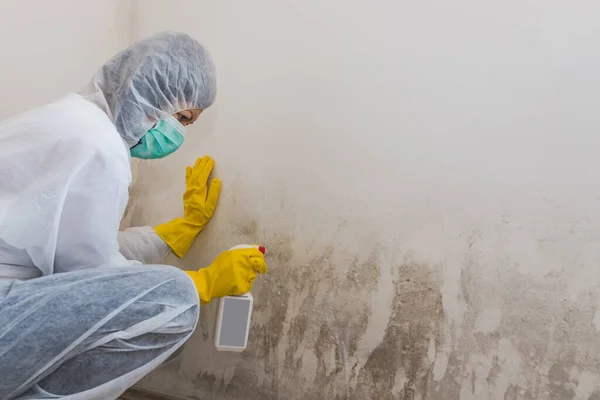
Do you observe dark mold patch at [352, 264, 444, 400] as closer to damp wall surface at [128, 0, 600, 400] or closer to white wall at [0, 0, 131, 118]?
damp wall surface at [128, 0, 600, 400]

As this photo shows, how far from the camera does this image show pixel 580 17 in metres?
1.11

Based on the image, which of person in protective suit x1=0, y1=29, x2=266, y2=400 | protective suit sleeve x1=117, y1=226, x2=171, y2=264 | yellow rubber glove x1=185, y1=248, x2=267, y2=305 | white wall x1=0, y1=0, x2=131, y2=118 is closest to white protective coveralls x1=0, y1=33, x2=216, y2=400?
person in protective suit x1=0, y1=29, x2=266, y2=400

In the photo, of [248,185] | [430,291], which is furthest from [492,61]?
[248,185]

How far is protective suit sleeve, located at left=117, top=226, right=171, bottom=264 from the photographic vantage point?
140cm

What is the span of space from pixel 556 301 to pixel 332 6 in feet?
2.79

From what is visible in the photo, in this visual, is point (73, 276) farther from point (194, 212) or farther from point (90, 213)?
point (194, 212)

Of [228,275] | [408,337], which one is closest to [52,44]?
[228,275]

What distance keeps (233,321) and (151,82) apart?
1.80 ft

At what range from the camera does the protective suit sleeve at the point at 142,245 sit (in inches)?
55.0

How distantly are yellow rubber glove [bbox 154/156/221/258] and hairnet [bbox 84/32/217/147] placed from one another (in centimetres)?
27

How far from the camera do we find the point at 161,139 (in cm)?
122

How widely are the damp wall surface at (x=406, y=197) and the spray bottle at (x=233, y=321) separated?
6.3 inches

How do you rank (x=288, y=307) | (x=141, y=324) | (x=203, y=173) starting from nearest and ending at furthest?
1. (x=141, y=324)
2. (x=288, y=307)
3. (x=203, y=173)

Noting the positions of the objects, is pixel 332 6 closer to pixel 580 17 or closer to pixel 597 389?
pixel 580 17
